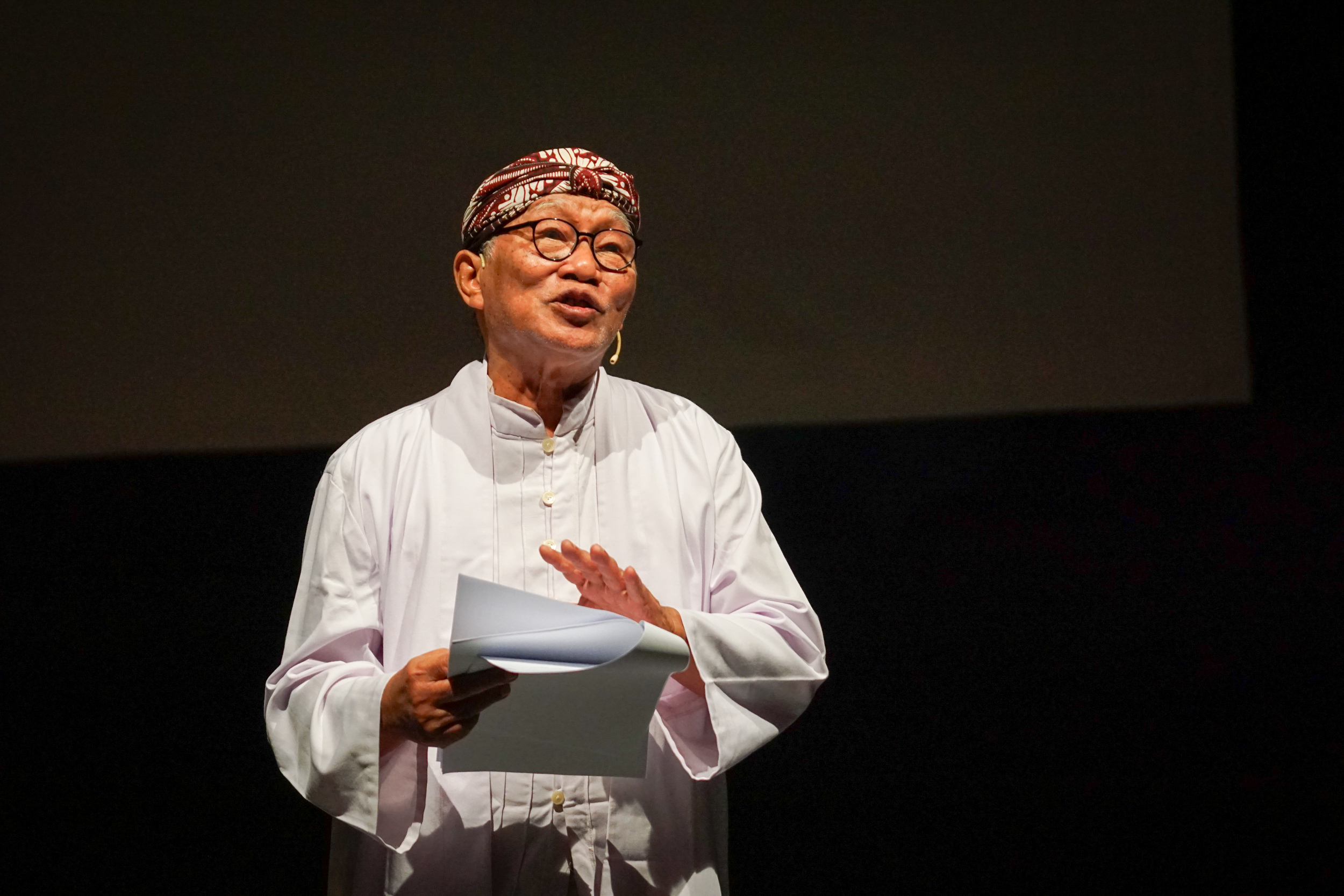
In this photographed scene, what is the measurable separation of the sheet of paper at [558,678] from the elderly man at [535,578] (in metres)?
0.04

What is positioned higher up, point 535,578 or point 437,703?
point 535,578

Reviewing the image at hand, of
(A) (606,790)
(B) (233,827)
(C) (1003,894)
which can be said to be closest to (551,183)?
(A) (606,790)

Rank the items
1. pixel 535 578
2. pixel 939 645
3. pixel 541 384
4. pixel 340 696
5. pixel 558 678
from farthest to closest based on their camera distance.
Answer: pixel 939 645 < pixel 541 384 < pixel 535 578 < pixel 340 696 < pixel 558 678

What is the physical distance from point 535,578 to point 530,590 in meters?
0.02

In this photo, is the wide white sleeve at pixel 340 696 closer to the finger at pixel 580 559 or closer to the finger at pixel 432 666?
the finger at pixel 432 666

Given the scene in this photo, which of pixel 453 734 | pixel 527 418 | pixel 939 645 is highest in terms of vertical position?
pixel 527 418

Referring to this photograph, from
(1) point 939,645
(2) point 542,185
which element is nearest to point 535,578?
(2) point 542,185

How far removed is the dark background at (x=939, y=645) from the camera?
2021mm

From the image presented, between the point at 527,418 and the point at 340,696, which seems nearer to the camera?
the point at 340,696

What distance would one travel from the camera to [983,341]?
2143 mm

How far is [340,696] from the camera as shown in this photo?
125 cm

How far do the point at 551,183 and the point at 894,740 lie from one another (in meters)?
1.19

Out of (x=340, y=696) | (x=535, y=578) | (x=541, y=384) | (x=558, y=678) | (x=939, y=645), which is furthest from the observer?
(x=939, y=645)

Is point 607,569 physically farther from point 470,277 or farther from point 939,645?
point 939,645
